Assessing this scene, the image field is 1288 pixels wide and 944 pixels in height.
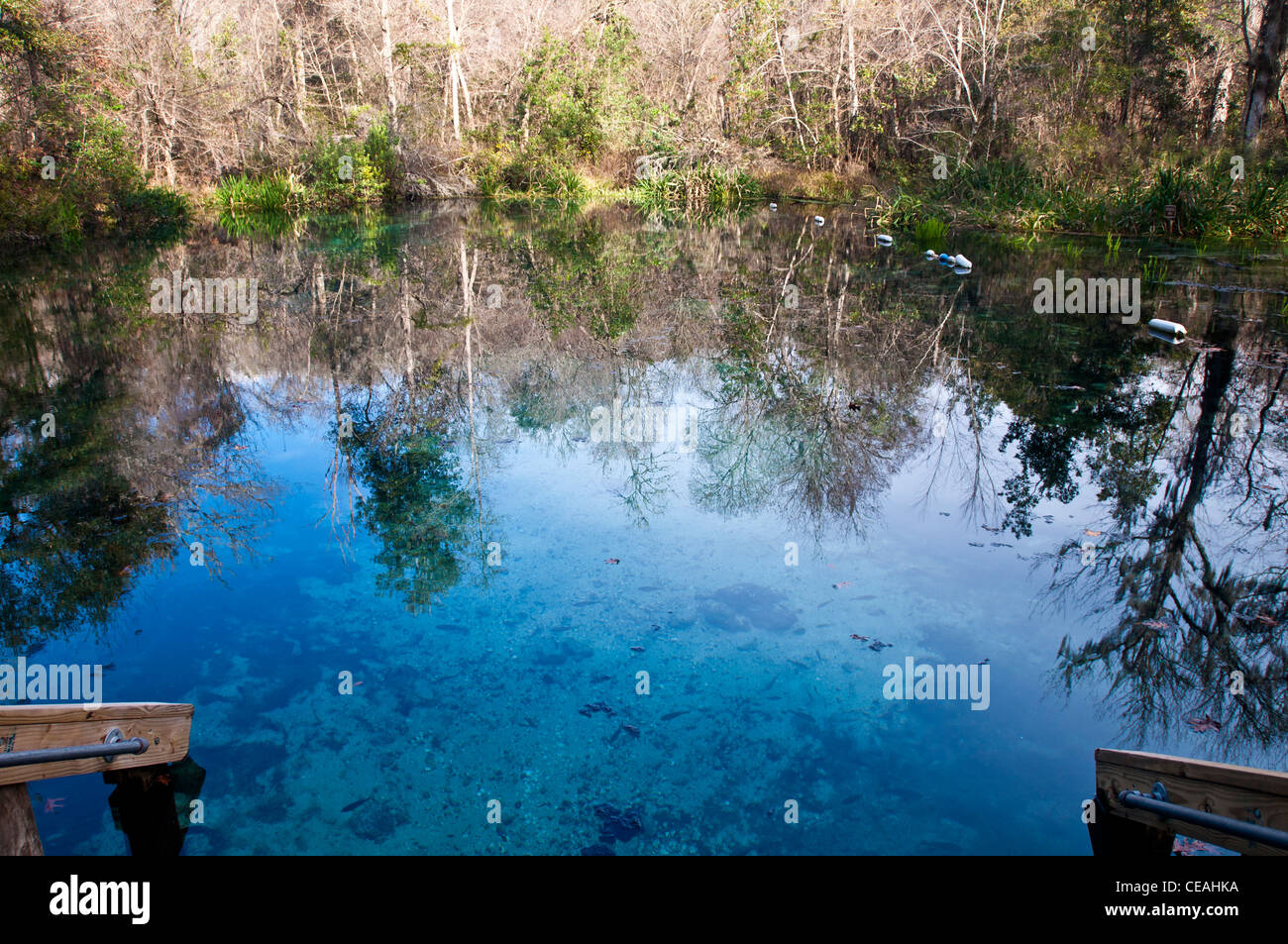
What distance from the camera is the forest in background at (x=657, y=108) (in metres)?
16.7

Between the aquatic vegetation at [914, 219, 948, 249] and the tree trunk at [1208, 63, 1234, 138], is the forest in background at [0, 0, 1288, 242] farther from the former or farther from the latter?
the aquatic vegetation at [914, 219, 948, 249]

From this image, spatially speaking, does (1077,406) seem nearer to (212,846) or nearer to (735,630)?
(735,630)

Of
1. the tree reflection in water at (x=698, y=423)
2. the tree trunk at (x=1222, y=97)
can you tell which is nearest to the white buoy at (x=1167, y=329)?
the tree reflection in water at (x=698, y=423)

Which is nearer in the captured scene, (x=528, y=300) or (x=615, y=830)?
(x=615, y=830)

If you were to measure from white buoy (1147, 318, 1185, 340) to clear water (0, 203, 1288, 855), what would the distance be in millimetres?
313

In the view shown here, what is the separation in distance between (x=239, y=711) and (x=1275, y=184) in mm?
18833

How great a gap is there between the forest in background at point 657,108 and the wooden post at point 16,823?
54.4 ft

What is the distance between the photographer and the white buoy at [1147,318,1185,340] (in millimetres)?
9292

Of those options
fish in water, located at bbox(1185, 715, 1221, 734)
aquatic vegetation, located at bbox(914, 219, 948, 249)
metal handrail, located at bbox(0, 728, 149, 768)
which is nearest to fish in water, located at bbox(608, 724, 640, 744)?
metal handrail, located at bbox(0, 728, 149, 768)

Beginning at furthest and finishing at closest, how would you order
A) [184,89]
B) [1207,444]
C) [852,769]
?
1. [184,89]
2. [1207,444]
3. [852,769]

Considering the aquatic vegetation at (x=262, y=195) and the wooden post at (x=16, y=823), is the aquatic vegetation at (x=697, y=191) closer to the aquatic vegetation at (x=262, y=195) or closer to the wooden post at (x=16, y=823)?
the aquatic vegetation at (x=262, y=195)

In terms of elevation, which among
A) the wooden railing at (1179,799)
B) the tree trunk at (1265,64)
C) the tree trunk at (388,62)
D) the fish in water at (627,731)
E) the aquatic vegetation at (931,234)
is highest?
the tree trunk at (388,62)

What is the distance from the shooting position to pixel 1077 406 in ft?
24.3
